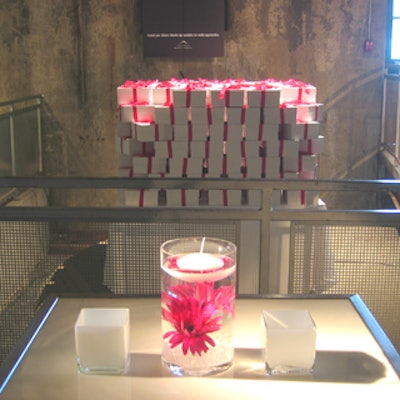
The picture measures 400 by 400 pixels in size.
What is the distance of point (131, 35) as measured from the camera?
7.61 m

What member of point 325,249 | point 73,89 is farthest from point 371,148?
point 325,249

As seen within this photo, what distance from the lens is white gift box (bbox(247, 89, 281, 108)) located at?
4.84 meters

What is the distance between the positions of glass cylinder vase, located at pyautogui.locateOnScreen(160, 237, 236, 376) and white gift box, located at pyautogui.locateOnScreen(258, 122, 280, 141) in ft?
11.4

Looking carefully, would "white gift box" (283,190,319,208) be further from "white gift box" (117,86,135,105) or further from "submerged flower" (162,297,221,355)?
"submerged flower" (162,297,221,355)

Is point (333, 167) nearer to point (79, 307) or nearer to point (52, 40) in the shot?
point (52, 40)

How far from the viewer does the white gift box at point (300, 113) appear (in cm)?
489

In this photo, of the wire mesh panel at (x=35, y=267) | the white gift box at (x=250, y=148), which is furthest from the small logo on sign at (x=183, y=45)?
the wire mesh panel at (x=35, y=267)

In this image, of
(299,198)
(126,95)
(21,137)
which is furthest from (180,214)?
(21,137)

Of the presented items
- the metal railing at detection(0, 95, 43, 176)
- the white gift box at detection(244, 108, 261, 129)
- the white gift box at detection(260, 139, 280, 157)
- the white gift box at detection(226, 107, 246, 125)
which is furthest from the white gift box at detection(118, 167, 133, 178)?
the metal railing at detection(0, 95, 43, 176)

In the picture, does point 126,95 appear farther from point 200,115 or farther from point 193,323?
point 193,323

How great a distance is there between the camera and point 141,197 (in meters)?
4.82

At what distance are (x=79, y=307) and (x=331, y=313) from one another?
0.81m

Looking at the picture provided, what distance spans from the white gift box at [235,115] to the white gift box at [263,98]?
3.3 inches

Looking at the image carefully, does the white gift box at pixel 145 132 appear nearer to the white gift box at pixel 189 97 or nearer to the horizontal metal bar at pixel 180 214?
the white gift box at pixel 189 97
